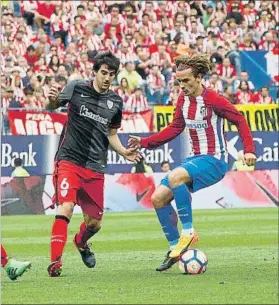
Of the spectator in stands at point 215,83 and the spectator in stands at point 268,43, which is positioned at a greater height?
the spectator in stands at point 268,43

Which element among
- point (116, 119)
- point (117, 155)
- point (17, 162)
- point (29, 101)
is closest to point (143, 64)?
point (29, 101)

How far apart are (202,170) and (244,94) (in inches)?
643

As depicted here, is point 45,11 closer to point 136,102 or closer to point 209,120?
point 136,102

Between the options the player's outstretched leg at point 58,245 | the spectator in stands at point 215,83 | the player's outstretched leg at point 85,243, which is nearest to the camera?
the player's outstretched leg at point 58,245

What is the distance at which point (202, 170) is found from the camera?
10.8 meters

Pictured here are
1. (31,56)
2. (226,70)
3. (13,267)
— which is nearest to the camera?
(13,267)

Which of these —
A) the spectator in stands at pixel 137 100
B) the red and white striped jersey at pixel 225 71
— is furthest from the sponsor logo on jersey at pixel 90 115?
the red and white striped jersey at pixel 225 71

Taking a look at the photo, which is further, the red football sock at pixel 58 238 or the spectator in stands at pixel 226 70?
the spectator in stands at pixel 226 70

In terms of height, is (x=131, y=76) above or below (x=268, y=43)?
below

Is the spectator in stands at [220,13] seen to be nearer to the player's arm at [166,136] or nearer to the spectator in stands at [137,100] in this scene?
the spectator in stands at [137,100]

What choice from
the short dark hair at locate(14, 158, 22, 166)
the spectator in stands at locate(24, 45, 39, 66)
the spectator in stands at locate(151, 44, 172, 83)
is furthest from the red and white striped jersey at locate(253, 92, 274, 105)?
the short dark hair at locate(14, 158, 22, 166)

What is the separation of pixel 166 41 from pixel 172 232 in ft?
59.6

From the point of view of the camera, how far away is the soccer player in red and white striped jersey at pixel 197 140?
10734 mm

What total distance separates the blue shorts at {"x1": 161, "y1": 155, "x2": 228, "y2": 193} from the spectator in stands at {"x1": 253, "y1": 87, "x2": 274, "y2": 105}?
16.1 meters
